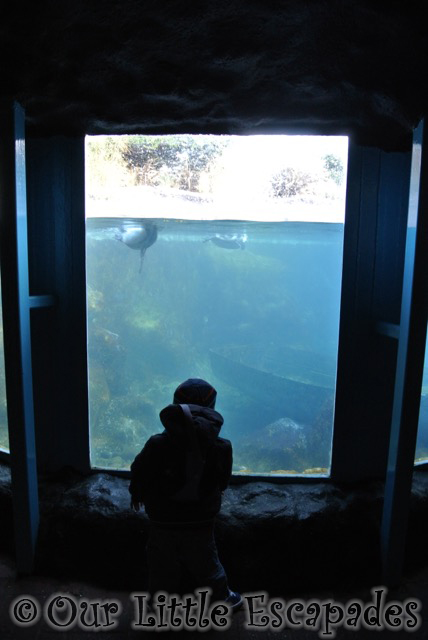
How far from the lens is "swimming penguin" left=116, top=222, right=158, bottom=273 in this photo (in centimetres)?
1114

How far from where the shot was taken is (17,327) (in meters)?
2.71

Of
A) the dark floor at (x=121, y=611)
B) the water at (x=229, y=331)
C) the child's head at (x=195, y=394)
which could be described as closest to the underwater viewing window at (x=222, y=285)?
the water at (x=229, y=331)

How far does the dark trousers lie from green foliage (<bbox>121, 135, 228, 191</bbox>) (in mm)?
3029

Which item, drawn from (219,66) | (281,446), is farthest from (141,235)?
(281,446)

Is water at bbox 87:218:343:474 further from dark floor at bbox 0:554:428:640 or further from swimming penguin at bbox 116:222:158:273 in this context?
dark floor at bbox 0:554:428:640

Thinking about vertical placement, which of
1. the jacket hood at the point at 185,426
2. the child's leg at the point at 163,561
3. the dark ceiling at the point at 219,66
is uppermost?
the dark ceiling at the point at 219,66

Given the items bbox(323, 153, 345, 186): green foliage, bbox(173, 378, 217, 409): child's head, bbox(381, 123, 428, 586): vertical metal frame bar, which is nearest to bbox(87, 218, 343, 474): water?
A: bbox(381, 123, 428, 586): vertical metal frame bar

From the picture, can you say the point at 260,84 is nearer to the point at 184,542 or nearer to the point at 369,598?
the point at 184,542

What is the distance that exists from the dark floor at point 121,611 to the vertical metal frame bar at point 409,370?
0.24 metres

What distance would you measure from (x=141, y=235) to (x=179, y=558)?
10832mm

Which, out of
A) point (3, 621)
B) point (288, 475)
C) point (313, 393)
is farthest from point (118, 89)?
point (313, 393)

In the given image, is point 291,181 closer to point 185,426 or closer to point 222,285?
point 185,426

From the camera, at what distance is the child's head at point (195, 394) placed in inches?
89.5

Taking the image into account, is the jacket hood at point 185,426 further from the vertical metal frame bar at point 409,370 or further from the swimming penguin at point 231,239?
the swimming penguin at point 231,239
